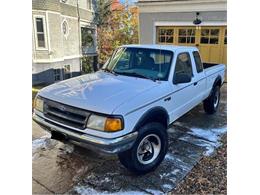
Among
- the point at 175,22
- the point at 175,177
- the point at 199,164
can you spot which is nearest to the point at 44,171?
the point at 175,177

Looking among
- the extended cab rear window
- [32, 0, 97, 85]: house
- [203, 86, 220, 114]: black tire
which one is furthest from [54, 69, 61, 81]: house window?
the extended cab rear window

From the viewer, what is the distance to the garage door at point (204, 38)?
10.8 meters

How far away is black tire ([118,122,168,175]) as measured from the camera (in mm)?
3439

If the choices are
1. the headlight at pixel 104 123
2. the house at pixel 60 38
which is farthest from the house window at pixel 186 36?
the headlight at pixel 104 123

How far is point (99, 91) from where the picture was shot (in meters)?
3.58

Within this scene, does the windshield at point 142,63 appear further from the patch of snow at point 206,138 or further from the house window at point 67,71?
the house window at point 67,71

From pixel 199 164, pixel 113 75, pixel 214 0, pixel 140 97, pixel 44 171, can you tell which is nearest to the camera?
pixel 140 97

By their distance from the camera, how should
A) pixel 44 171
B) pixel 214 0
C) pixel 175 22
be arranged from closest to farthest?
1. pixel 44 171
2. pixel 214 0
3. pixel 175 22
